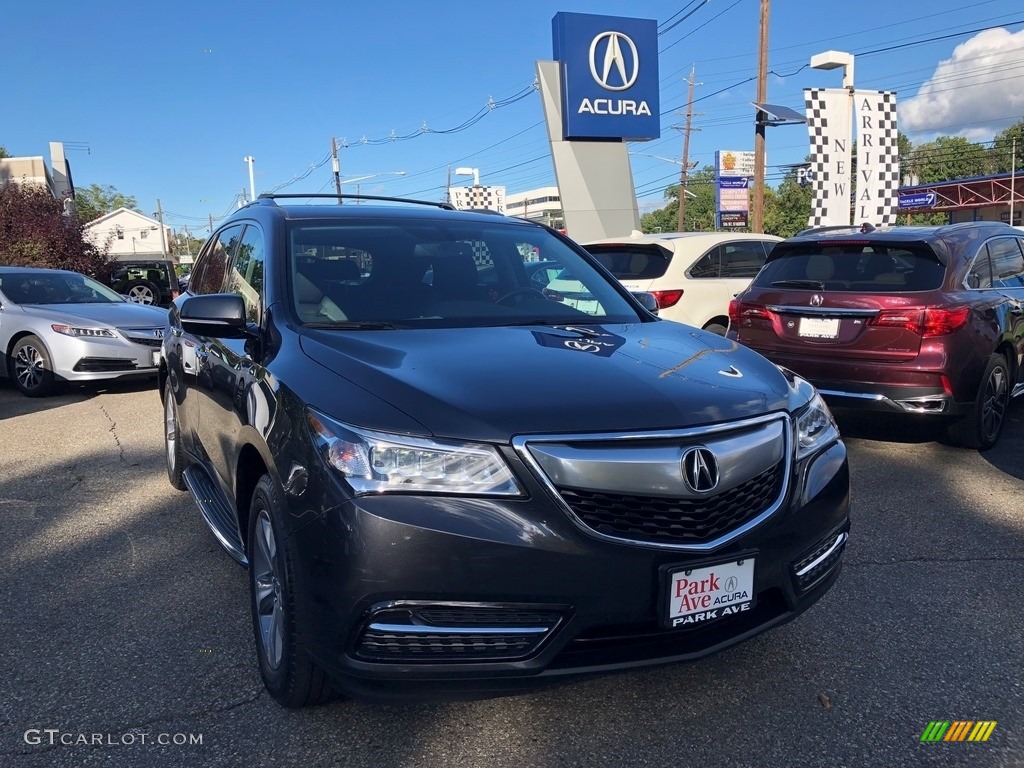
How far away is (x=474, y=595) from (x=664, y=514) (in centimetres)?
55

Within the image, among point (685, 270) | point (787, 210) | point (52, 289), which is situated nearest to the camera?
point (685, 270)

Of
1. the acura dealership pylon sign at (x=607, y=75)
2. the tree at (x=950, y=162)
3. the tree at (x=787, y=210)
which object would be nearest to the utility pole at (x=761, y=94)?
the acura dealership pylon sign at (x=607, y=75)

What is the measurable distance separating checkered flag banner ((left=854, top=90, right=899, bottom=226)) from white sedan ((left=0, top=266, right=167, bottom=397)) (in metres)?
11.1

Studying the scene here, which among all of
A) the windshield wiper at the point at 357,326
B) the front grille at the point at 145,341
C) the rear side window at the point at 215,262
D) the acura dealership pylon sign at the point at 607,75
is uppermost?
the acura dealership pylon sign at the point at 607,75

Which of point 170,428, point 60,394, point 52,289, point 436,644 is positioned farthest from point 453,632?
point 52,289

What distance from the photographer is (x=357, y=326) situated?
121 inches

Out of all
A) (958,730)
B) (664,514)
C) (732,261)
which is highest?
(732,261)

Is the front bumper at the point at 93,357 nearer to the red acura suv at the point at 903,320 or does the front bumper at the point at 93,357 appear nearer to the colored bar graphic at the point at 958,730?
the red acura suv at the point at 903,320

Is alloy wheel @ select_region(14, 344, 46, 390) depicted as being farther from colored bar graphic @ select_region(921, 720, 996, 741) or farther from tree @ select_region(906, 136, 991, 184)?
tree @ select_region(906, 136, 991, 184)

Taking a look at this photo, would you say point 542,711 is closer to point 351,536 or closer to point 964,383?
point 351,536

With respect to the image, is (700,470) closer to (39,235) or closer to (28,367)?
(28,367)

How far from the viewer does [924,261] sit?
19.0 ft

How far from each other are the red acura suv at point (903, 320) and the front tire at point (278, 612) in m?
4.25

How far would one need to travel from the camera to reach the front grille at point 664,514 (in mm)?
2186
